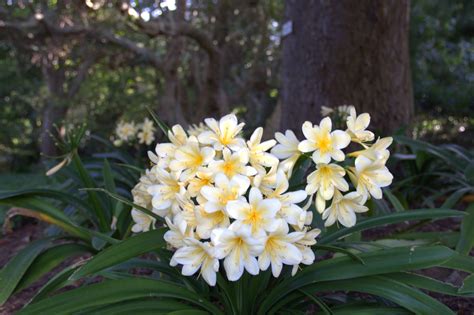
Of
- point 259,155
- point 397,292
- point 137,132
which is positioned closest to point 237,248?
point 259,155


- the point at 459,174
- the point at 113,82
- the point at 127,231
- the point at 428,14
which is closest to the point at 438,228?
the point at 459,174

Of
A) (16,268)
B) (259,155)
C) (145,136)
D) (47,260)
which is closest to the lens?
(259,155)

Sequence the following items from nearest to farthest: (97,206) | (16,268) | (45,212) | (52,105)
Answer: (16,268), (45,212), (97,206), (52,105)

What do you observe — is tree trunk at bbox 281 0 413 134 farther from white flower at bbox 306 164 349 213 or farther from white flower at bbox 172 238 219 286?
white flower at bbox 172 238 219 286

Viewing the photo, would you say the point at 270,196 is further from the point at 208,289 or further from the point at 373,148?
the point at 208,289

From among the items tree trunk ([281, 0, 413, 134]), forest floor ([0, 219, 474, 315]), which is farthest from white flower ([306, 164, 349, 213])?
tree trunk ([281, 0, 413, 134])

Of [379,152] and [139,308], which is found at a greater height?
[379,152]

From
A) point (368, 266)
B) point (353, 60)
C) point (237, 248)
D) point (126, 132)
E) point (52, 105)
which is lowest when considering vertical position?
point (368, 266)

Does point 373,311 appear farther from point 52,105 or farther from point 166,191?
point 52,105
